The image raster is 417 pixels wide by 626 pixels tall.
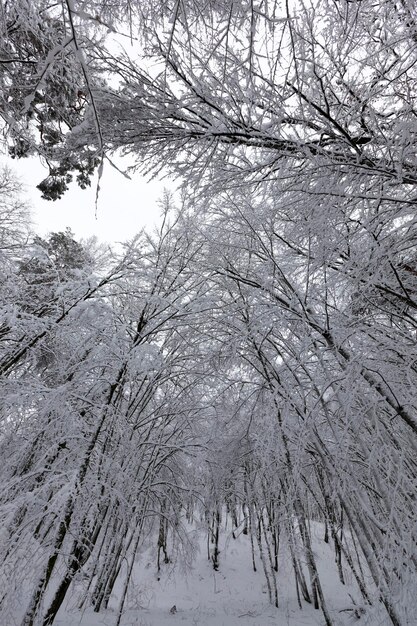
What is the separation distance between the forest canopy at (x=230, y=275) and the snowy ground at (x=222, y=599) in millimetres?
4304

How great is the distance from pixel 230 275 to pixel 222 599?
15419 mm

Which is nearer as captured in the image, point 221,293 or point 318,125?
point 318,125

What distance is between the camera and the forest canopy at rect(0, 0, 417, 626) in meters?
2.10

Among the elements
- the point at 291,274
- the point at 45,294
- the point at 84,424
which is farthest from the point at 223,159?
the point at 45,294

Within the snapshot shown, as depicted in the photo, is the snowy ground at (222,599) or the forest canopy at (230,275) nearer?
the forest canopy at (230,275)

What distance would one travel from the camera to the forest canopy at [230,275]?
2.10 m

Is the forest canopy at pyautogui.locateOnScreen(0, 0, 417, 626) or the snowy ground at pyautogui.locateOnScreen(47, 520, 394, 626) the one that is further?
the snowy ground at pyautogui.locateOnScreen(47, 520, 394, 626)

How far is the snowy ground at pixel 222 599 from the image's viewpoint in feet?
31.2

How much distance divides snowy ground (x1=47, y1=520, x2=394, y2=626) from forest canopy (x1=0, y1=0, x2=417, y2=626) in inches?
169

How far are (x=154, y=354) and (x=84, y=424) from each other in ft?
4.82

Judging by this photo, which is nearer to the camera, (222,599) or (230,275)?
(230,275)

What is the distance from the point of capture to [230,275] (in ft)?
14.4

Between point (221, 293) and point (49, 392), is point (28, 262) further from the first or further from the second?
point (221, 293)

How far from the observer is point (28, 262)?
6586mm
